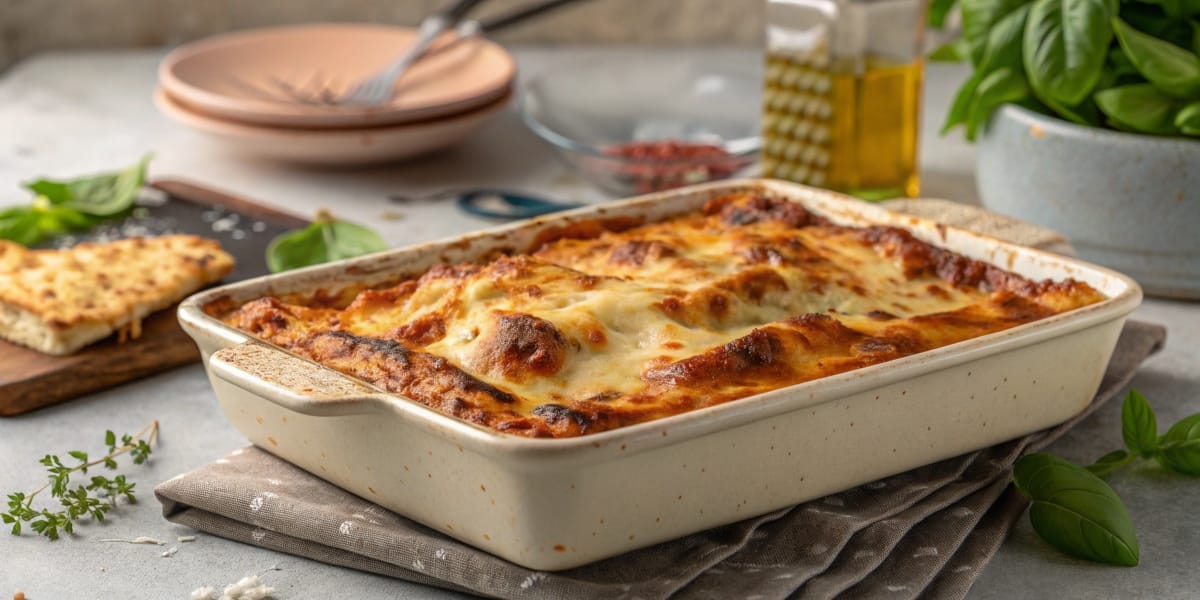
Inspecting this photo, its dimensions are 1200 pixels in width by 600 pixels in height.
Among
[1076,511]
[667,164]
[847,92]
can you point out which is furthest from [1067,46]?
[1076,511]

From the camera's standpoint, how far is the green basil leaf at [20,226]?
2.90 m

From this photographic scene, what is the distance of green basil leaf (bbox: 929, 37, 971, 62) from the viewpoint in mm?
2924

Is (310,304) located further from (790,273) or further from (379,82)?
(379,82)

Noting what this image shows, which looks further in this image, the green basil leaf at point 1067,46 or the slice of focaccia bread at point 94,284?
the green basil leaf at point 1067,46

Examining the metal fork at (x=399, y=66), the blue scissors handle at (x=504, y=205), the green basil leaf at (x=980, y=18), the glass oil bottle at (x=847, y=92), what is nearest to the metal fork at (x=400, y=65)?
the metal fork at (x=399, y=66)

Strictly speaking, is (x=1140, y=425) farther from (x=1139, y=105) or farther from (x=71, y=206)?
(x=71, y=206)

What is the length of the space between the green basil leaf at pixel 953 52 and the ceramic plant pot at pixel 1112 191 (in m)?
0.20

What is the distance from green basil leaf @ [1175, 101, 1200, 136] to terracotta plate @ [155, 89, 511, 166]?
168 centimetres

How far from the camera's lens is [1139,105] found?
257 centimetres

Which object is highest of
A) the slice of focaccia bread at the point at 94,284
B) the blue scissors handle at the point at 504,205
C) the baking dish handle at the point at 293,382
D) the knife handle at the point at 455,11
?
the baking dish handle at the point at 293,382

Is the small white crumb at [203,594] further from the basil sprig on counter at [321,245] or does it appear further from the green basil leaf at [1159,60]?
the green basil leaf at [1159,60]

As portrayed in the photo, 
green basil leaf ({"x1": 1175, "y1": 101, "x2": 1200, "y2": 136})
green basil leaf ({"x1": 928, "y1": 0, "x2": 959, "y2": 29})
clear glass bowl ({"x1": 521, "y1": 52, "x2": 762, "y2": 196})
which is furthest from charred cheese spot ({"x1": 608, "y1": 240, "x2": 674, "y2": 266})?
clear glass bowl ({"x1": 521, "y1": 52, "x2": 762, "y2": 196})

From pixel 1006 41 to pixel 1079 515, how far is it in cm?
119

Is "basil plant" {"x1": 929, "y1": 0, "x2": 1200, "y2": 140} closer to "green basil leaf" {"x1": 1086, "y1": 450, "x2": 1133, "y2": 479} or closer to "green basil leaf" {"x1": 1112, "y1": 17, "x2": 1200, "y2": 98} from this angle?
"green basil leaf" {"x1": 1112, "y1": 17, "x2": 1200, "y2": 98}
